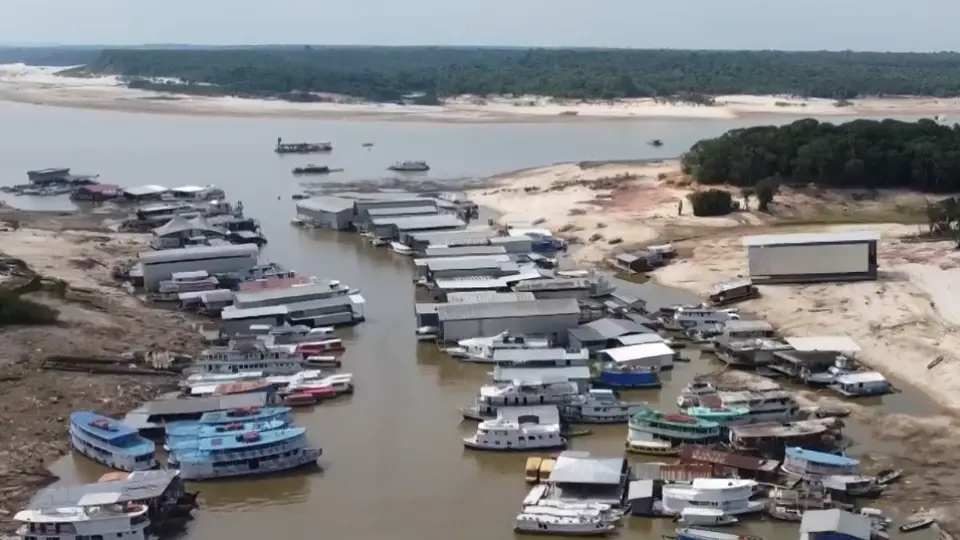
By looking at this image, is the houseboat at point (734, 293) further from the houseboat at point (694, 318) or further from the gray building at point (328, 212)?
the gray building at point (328, 212)

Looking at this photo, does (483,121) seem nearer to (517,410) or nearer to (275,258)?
(275,258)

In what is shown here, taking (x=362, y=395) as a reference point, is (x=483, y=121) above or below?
above

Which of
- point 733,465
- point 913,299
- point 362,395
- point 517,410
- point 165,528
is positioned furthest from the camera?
point 913,299

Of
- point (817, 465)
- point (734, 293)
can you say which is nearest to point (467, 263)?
point (734, 293)

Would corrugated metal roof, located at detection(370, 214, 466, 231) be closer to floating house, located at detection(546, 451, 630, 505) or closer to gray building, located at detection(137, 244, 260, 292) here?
gray building, located at detection(137, 244, 260, 292)

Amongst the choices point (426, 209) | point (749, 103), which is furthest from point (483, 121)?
point (426, 209)

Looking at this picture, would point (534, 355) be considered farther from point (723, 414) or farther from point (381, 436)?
point (723, 414)
